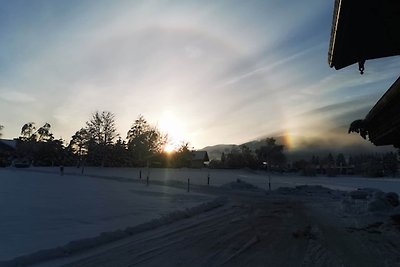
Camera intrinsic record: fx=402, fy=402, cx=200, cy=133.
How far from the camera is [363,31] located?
7.09 m

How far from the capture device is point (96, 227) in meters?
10.9

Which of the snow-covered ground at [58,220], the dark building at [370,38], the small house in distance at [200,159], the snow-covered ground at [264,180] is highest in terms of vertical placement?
the small house in distance at [200,159]

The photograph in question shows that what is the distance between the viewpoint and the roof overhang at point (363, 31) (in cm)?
596

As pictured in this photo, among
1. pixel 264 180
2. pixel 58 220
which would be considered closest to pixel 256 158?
pixel 264 180

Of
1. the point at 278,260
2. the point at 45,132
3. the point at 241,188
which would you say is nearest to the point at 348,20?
the point at 278,260

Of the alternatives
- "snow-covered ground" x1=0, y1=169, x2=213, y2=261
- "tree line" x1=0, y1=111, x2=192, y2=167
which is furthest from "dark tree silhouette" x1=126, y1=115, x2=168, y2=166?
"snow-covered ground" x1=0, y1=169, x2=213, y2=261

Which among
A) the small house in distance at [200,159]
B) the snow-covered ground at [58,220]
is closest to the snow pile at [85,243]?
the snow-covered ground at [58,220]

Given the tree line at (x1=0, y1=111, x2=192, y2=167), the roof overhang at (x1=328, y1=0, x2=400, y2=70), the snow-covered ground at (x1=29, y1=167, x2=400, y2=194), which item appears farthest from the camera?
the tree line at (x1=0, y1=111, x2=192, y2=167)

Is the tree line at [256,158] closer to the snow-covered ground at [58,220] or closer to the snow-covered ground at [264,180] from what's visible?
the snow-covered ground at [264,180]

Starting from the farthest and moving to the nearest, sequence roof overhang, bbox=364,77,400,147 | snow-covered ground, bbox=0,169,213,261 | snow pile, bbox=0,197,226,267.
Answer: snow-covered ground, bbox=0,169,213,261 → roof overhang, bbox=364,77,400,147 → snow pile, bbox=0,197,226,267

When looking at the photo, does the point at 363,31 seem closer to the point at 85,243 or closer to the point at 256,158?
the point at 85,243

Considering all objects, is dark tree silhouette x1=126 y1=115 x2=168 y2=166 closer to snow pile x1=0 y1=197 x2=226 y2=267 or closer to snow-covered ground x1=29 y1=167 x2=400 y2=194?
snow-covered ground x1=29 y1=167 x2=400 y2=194

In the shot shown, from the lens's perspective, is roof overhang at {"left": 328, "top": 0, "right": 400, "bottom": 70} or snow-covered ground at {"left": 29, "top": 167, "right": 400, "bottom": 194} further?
snow-covered ground at {"left": 29, "top": 167, "right": 400, "bottom": 194}

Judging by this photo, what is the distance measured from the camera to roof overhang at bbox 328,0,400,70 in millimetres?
5965
